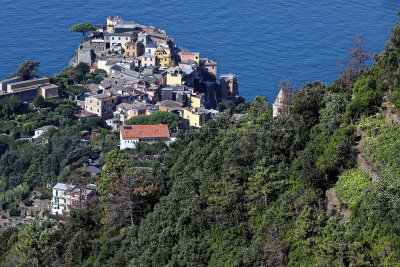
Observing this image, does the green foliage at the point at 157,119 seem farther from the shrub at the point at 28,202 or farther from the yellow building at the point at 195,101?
the shrub at the point at 28,202

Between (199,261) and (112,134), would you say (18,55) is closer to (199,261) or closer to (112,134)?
(112,134)

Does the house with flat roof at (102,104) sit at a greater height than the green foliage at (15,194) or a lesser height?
greater

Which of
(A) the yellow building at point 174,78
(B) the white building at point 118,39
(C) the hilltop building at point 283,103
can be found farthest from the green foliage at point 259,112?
(B) the white building at point 118,39

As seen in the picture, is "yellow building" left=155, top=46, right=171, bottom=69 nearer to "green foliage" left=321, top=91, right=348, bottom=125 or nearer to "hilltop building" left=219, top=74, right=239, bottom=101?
"hilltop building" left=219, top=74, right=239, bottom=101

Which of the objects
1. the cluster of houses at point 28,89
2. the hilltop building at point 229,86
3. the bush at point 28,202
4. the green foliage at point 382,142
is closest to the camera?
the green foliage at point 382,142

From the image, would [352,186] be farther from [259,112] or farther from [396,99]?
[259,112]

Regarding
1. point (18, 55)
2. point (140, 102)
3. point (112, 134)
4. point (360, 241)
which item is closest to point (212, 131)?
point (360, 241)

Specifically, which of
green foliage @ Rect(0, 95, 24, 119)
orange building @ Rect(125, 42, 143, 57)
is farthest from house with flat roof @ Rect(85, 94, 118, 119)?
orange building @ Rect(125, 42, 143, 57)
